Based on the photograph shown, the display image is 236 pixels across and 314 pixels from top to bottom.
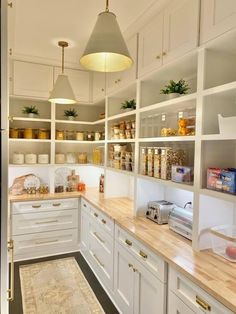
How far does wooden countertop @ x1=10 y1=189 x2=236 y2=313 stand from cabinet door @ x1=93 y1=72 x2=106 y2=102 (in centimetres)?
168

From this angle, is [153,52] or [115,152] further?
[115,152]

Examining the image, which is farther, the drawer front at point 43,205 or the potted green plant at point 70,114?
the potted green plant at point 70,114

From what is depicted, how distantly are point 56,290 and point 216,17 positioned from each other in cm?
280

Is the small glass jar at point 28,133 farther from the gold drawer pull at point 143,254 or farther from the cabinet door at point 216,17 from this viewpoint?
the cabinet door at point 216,17

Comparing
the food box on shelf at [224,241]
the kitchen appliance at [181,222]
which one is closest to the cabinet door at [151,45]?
the kitchen appliance at [181,222]

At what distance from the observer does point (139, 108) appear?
2371 millimetres

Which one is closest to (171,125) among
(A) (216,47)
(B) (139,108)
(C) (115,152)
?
(B) (139,108)

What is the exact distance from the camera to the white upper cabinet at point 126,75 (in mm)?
2385

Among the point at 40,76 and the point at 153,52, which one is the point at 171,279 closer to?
the point at 153,52

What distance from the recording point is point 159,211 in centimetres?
222

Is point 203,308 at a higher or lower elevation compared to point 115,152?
lower

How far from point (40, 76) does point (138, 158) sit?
6.80 feet

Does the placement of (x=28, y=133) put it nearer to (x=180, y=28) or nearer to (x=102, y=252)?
(x=102, y=252)

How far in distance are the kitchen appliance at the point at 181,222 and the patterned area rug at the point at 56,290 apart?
3.57ft
